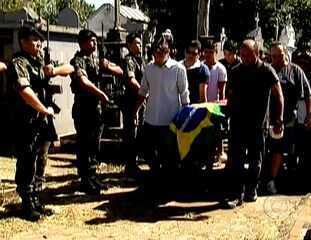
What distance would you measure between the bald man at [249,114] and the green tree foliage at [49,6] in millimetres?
8139

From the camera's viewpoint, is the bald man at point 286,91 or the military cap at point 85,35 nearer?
the military cap at point 85,35

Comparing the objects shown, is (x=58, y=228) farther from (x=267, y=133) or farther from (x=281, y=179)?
(x=281, y=179)

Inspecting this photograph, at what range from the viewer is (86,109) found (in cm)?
777

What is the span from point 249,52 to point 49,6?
38604mm

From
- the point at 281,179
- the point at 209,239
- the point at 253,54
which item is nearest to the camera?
the point at 209,239

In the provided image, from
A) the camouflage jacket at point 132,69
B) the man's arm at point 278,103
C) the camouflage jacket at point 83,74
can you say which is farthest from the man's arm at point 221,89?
the camouflage jacket at point 83,74

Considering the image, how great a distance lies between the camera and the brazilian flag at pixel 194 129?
782 cm

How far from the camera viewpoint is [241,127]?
7719mm

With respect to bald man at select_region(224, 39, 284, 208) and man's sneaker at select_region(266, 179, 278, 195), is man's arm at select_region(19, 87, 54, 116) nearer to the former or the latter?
bald man at select_region(224, 39, 284, 208)

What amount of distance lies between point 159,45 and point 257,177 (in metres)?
1.89

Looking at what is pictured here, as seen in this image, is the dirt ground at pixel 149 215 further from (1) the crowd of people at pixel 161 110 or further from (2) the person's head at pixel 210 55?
(2) the person's head at pixel 210 55

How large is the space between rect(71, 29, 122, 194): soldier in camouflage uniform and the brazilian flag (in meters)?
0.87

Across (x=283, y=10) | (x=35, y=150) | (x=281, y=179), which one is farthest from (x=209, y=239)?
(x=283, y=10)

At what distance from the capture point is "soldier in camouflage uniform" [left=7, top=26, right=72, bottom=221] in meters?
6.48
